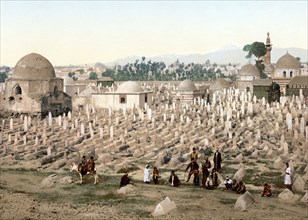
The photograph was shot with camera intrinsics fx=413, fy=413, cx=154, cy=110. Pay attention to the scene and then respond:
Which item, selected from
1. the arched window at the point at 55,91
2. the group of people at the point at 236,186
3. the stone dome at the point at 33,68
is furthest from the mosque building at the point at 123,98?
the group of people at the point at 236,186

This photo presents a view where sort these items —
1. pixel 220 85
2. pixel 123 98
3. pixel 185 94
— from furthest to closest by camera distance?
1. pixel 220 85
2. pixel 185 94
3. pixel 123 98

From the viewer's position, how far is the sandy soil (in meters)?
10.0

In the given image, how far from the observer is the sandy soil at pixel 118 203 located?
1001 cm

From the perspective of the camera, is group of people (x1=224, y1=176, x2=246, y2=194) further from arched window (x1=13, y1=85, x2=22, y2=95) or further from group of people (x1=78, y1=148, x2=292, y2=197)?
arched window (x1=13, y1=85, x2=22, y2=95)

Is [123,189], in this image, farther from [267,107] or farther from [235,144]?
[267,107]

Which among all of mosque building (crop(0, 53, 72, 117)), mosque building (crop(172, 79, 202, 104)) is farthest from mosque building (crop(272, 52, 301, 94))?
mosque building (crop(0, 53, 72, 117))

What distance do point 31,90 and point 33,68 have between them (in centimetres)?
172

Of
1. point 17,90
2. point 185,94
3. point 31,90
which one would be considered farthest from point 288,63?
point 17,90

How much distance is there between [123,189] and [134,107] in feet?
68.7

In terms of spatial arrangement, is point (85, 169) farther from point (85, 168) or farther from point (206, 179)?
point (206, 179)

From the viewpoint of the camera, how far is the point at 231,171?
15.6m

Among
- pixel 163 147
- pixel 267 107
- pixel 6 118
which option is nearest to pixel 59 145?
pixel 163 147

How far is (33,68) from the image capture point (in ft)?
104

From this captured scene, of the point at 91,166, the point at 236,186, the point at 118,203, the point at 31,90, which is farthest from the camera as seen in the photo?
the point at 31,90
